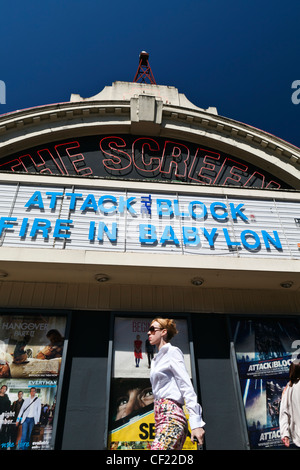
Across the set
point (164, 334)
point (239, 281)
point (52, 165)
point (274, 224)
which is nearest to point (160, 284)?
point (239, 281)

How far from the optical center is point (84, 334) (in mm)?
7938

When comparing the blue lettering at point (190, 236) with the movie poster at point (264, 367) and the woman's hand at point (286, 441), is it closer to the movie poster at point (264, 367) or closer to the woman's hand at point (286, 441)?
the movie poster at point (264, 367)

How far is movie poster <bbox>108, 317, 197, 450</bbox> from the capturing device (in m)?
6.79

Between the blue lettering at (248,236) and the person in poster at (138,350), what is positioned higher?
the blue lettering at (248,236)

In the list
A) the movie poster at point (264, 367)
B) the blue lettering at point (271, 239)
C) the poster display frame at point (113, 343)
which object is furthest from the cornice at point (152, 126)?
the poster display frame at point (113, 343)

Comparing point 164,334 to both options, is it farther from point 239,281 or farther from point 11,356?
point 11,356

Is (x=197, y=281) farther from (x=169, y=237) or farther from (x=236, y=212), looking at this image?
(x=236, y=212)

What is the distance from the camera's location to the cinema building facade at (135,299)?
7.09 m

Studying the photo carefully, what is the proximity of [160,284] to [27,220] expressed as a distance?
3959mm

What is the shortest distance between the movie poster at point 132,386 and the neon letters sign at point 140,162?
5.87 meters

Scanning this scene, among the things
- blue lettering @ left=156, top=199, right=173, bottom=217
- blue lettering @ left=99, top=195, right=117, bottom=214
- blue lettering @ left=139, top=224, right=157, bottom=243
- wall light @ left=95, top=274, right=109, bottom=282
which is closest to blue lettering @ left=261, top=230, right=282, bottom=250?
blue lettering @ left=156, top=199, right=173, bottom=217

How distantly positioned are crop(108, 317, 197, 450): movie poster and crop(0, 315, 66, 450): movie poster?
140cm

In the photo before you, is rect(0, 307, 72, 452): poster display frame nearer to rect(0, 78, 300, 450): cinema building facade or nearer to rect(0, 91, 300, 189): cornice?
rect(0, 78, 300, 450): cinema building facade

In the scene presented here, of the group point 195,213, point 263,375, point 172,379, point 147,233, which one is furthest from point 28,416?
point 195,213
